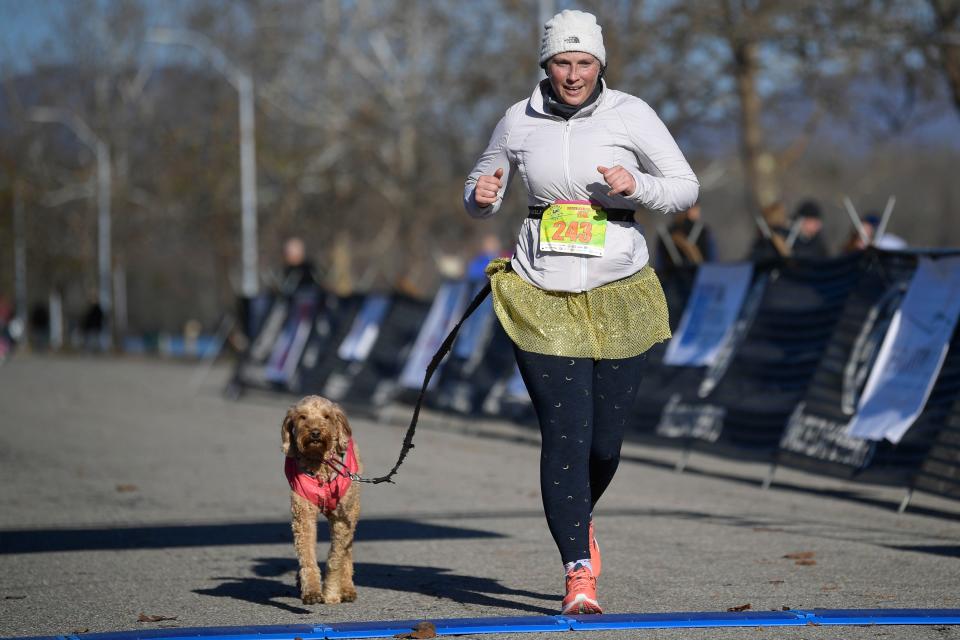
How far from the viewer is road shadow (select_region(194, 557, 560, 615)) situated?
6402 mm

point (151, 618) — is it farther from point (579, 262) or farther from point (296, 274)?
point (296, 274)

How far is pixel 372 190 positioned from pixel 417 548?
43232 mm

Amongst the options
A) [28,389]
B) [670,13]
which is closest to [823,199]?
[670,13]

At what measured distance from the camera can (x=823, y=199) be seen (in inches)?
2514

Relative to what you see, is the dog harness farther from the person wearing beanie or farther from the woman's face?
the woman's face

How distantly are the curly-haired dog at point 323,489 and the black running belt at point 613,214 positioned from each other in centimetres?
116

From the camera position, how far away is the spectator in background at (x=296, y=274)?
22141mm

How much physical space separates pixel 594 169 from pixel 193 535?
401 cm

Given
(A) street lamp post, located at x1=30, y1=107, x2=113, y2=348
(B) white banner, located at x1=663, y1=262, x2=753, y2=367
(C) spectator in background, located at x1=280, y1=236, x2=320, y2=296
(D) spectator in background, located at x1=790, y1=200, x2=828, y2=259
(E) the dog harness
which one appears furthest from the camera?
(A) street lamp post, located at x1=30, y1=107, x2=113, y2=348

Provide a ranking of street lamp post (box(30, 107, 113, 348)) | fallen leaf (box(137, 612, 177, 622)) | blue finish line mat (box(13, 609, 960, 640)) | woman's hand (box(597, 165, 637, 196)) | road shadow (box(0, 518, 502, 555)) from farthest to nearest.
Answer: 1. street lamp post (box(30, 107, 113, 348))
2. road shadow (box(0, 518, 502, 555))
3. fallen leaf (box(137, 612, 177, 622))
4. woman's hand (box(597, 165, 637, 196))
5. blue finish line mat (box(13, 609, 960, 640))

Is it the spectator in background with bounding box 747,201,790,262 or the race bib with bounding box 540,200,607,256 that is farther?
the spectator in background with bounding box 747,201,790,262

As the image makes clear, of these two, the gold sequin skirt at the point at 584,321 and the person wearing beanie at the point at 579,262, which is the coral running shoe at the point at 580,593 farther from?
the gold sequin skirt at the point at 584,321

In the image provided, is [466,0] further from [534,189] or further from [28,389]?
[534,189]

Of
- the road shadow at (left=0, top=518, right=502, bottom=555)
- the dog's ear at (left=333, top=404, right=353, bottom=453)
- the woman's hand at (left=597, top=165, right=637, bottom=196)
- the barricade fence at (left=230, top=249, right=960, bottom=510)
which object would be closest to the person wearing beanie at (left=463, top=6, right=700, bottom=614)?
the woman's hand at (left=597, top=165, right=637, bottom=196)
